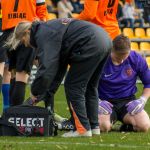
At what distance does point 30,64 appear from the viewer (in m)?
10.6

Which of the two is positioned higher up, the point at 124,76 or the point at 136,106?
the point at 124,76

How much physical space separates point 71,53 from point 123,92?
156 cm

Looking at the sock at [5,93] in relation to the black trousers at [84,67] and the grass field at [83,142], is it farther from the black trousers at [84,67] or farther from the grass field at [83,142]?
the black trousers at [84,67]

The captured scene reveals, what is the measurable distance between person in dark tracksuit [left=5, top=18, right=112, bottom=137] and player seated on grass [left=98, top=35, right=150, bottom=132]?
1.00 metres

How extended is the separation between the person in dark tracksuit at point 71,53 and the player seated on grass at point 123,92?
1.00m

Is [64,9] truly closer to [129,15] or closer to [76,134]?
[129,15]

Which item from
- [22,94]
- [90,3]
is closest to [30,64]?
[22,94]

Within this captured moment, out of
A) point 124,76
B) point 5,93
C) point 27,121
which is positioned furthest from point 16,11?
point 27,121

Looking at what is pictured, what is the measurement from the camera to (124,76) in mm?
10086

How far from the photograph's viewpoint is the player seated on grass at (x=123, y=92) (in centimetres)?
998

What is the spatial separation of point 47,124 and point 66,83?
0.54 meters

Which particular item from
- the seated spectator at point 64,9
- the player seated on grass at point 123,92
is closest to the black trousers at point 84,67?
the player seated on grass at point 123,92

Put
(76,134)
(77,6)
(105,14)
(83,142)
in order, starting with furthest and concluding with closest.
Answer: (77,6) < (105,14) < (76,134) < (83,142)

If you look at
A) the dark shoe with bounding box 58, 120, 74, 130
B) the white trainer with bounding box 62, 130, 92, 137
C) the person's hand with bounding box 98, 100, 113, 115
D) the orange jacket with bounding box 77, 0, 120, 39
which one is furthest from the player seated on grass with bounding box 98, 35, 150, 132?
the orange jacket with bounding box 77, 0, 120, 39
